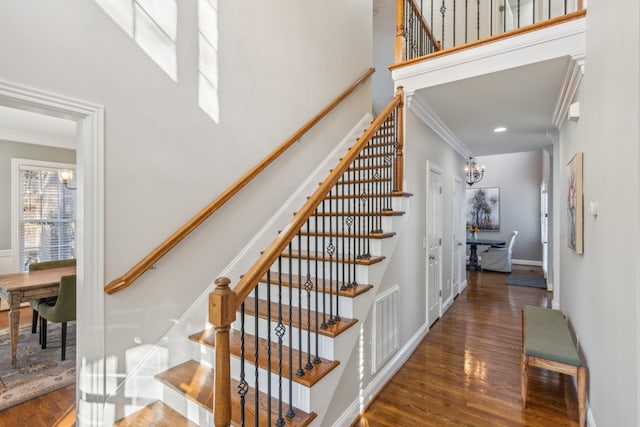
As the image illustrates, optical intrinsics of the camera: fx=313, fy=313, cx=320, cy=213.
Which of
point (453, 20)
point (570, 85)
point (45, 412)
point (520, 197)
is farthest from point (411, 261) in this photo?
point (520, 197)

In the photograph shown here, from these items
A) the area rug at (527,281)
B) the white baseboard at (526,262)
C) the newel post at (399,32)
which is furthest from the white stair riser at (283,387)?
the white baseboard at (526,262)

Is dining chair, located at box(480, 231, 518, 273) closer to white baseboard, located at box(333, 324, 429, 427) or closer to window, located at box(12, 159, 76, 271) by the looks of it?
white baseboard, located at box(333, 324, 429, 427)

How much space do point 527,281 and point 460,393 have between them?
5.18 metres

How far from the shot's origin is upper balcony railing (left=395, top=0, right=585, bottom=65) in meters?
3.43

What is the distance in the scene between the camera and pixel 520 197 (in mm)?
9203

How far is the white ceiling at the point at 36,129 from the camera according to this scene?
4019 millimetres

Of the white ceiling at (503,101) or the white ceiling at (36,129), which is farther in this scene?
the white ceiling at (36,129)

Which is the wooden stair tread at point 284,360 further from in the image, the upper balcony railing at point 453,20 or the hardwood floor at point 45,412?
→ the upper balcony railing at point 453,20

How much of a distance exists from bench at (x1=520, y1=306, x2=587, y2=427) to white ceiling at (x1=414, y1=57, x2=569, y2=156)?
2.21 m

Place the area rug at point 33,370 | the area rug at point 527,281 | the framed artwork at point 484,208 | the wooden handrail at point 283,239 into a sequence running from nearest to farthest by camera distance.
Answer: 1. the wooden handrail at point 283,239
2. the area rug at point 33,370
3. the area rug at point 527,281
4. the framed artwork at point 484,208

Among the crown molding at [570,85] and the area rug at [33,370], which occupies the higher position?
the crown molding at [570,85]

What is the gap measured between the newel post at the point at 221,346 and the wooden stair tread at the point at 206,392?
55 centimetres

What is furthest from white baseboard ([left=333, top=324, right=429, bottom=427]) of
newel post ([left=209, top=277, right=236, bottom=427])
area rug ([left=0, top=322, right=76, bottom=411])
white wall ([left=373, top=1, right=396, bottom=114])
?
white wall ([left=373, top=1, right=396, bottom=114])

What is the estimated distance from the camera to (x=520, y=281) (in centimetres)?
665
